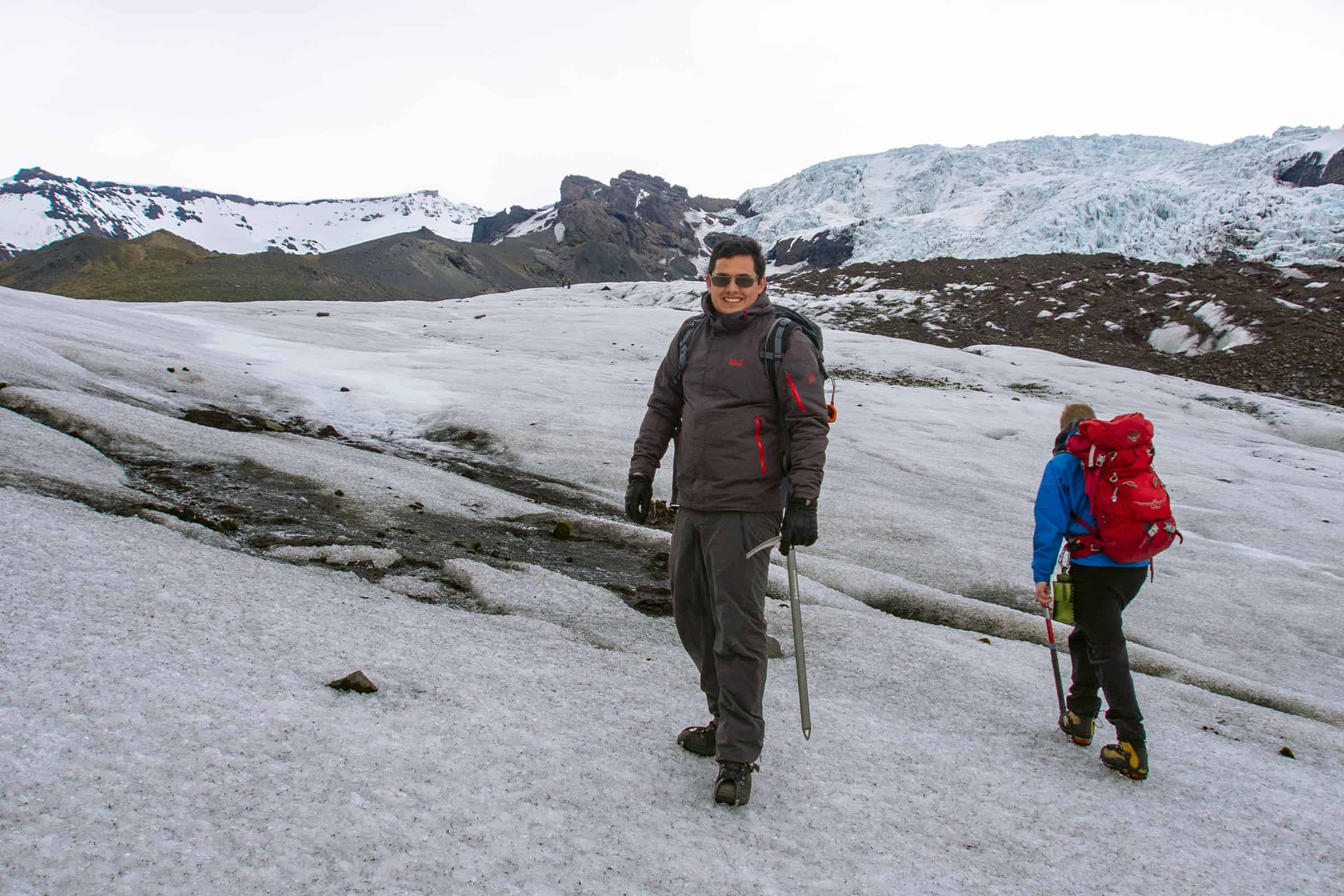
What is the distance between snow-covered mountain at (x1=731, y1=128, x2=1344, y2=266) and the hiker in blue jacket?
2427 inches

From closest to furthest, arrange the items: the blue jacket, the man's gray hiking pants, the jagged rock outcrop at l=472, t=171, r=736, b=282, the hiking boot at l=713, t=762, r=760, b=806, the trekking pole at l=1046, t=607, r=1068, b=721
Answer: the hiking boot at l=713, t=762, r=760, b=806 → the man's gray hiking pants → the blue jacket → the trekking pole at l=1046, t=607, r=1068, b=721 → the jagged rock outcrop at l=472, t=171, r=736, b=282

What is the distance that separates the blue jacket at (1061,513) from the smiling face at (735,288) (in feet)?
6.76

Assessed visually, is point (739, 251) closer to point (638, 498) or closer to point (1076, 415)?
point (638, 498)

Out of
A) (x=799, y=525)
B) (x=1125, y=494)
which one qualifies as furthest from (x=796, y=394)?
(x=1125, y=494)

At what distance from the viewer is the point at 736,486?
3715 millimetres

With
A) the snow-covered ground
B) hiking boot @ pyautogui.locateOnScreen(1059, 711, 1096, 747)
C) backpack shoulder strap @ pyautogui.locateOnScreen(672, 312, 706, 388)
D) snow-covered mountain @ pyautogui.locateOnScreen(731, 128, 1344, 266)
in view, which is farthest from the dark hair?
snow-covered mountain @ pyautogui.locateOnScreen(731, 128, 1344, 266)

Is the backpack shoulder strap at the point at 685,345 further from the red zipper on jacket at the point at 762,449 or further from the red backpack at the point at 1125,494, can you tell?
the red backpack at the point at 1125,494

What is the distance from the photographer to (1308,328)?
29266 millimetres

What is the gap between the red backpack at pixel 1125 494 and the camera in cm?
423

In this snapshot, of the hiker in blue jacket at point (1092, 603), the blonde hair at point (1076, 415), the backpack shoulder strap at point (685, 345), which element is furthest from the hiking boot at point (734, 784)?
the blonde hair at point (1076, 415)

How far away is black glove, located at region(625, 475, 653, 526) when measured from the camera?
164 inches

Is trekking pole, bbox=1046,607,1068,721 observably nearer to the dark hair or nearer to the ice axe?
the ice axe

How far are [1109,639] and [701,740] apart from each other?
2459 mm

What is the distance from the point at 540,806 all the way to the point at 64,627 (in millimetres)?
2538
